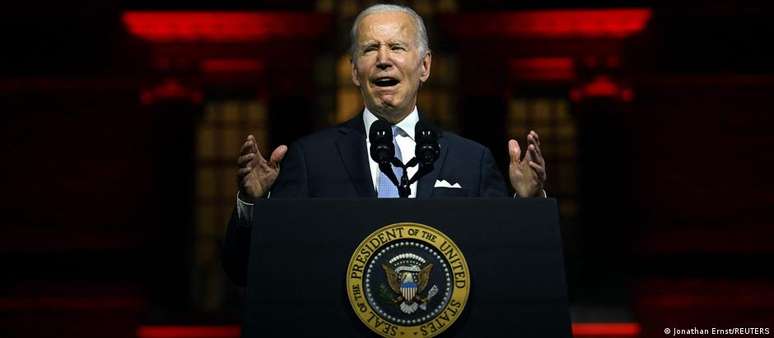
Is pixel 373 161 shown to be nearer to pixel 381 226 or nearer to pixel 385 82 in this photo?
pixel 385 82

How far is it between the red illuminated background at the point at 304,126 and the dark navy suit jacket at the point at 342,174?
6974 mm

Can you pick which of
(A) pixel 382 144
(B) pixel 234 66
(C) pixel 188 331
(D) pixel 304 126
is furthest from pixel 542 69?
(A) pixel 382 144

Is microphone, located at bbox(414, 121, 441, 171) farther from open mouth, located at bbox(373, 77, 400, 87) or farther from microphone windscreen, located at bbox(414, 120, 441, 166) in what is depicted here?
open mouth, located at bbox(373, 77, 400, 87)

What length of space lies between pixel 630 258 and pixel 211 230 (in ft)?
14.5

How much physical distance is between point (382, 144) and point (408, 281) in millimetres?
352

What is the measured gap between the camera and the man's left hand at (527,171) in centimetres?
243

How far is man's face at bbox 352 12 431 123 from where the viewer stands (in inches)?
99.3

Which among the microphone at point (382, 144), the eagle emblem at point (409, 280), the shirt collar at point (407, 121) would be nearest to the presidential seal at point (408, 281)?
the eagle emblem at point (409, 280)

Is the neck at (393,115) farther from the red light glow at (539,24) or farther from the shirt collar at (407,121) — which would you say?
the red light glow at (539,24)

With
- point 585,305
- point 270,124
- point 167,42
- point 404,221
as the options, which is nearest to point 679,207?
point 585,305

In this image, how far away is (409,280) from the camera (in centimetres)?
207

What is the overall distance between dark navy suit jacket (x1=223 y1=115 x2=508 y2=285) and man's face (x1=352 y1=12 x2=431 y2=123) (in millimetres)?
128

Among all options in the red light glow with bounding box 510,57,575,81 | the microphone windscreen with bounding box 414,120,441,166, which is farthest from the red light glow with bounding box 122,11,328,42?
the microphone windscreen with bounding box 414,120,441,166

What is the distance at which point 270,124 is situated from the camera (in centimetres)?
1027
